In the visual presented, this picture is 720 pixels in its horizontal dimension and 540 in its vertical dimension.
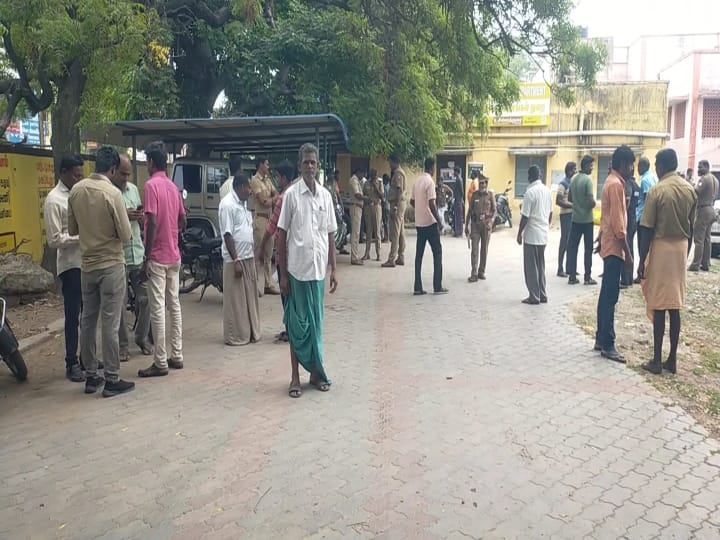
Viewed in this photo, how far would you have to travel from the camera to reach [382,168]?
23422 millimetres

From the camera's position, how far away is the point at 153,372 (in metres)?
5.62

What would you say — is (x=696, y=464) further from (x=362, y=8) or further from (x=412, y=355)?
(x=362, y=8)

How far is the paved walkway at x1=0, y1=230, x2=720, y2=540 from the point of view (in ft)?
10.8

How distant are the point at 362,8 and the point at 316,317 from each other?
6531 millimetres

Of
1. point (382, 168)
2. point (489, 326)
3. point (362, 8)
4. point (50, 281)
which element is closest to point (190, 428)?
point (489, 326)

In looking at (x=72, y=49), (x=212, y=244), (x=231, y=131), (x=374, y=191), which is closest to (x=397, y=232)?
(x=374, y=191)

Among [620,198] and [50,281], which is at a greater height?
[620,198]

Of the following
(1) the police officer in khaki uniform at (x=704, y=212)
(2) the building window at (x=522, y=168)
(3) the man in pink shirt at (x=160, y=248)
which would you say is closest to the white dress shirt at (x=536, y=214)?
(1) the police officer in khaki uniform at (x=704, y=212)

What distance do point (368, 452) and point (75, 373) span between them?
118 inches

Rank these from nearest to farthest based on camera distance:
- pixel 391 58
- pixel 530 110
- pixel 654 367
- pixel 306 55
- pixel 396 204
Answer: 1. pixel 654 367
2. pixel 391 58
3. pixel 396 204
4. pixel 306 55
5. pixel 530 110

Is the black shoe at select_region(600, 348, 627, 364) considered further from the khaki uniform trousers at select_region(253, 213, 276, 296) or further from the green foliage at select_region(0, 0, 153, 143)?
the green foliage at select_region(0, 0, 153, 143)

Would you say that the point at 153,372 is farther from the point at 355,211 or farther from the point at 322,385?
the point at 355,211

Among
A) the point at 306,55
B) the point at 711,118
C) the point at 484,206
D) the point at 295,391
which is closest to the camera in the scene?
the point at 295,391

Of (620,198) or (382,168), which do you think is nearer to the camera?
(620,198)
